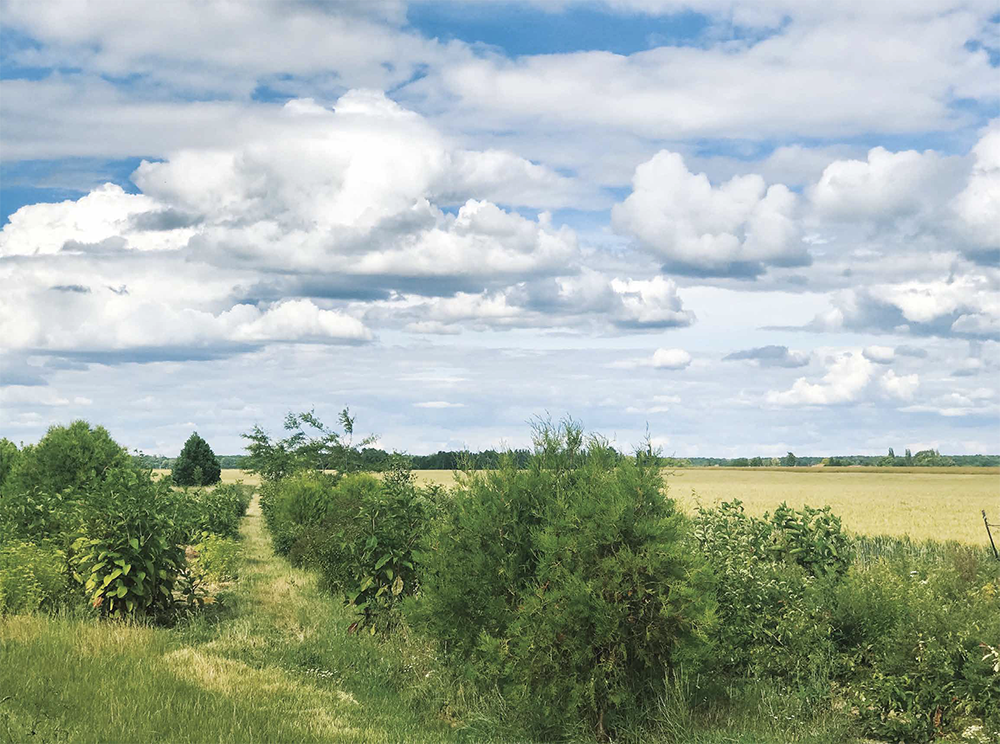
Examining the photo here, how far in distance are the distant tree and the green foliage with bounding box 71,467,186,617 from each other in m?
45.5

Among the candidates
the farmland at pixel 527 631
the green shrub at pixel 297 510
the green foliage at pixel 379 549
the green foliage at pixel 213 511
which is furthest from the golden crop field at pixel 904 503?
the green foliage at pixel 213 511

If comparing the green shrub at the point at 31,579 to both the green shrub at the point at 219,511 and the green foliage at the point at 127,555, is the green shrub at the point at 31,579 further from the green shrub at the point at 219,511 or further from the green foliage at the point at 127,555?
the green shrub at the point at 219,511

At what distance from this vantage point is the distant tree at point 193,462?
184 feet

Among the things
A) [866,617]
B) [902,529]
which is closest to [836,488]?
[902,529]

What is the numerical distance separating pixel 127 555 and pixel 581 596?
7.24m

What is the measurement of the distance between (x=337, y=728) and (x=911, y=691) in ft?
17.3

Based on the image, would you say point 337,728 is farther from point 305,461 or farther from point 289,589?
point 305,461

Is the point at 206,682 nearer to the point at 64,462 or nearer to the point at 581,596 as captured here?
the point at 581,596

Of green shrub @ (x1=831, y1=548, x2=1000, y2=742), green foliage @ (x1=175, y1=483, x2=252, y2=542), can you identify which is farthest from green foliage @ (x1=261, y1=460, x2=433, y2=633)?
green shrub @ (x1=831, y1=548, x2=1000, y2=742)

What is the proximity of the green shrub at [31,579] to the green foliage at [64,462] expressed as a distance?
7.64 m

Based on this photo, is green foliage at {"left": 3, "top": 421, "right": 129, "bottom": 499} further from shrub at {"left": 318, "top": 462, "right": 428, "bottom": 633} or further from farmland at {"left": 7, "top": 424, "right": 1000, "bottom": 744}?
shrub at {"left": 318, "top": 462, "right": 428, "bottom": 633}

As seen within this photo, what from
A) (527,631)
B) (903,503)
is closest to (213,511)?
(527,631)

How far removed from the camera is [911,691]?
8.10 meters

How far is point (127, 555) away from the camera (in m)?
11.7
